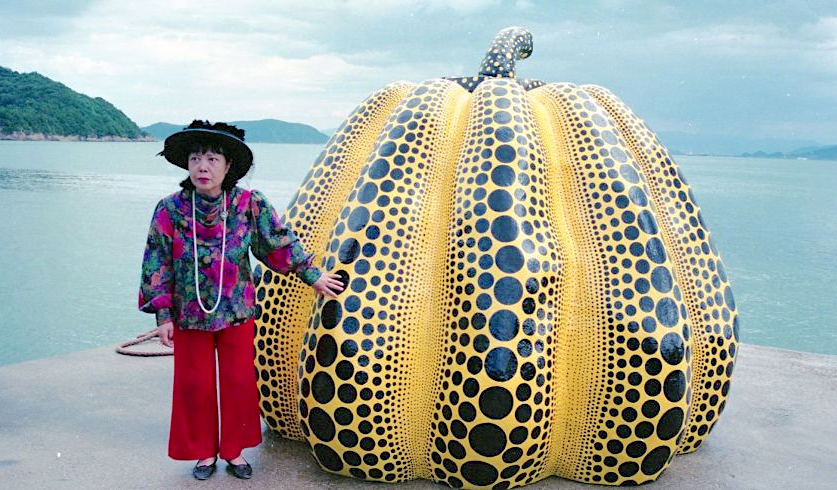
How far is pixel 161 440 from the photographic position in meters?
4.92

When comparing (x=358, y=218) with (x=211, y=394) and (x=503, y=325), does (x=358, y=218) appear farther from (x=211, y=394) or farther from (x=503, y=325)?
(x=211, y=394)

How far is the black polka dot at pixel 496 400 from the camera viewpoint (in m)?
3.91

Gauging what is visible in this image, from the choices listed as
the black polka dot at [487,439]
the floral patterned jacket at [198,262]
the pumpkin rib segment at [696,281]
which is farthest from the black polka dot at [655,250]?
the floral patterned jacket at [198,262]

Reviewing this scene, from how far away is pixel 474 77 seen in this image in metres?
5.37

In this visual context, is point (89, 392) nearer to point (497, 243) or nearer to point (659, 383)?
point (497, 243)

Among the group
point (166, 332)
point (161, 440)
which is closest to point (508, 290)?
point (166, 332)

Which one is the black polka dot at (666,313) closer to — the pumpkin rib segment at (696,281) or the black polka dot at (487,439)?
the pumpkin rib segment at (696,281)

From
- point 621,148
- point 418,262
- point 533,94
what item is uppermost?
point 533,94

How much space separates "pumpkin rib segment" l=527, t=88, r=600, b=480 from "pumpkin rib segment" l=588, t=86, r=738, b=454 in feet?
2.16

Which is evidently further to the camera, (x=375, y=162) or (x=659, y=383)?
(x=375, y=162)

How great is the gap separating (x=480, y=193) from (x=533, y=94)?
119 cm

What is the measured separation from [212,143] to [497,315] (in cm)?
181

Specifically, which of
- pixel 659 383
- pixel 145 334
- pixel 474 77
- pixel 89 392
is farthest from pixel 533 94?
pixel 145 334

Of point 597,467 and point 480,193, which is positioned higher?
point 480,193
